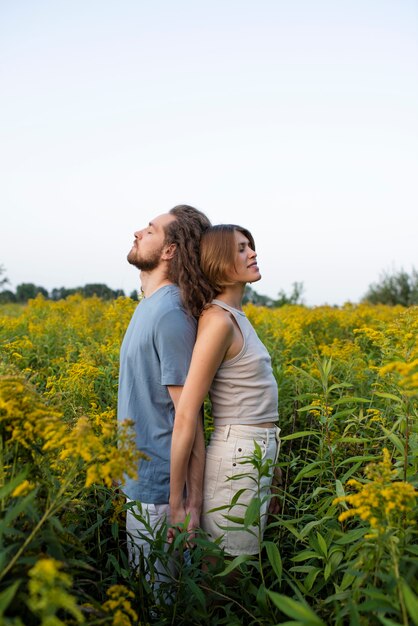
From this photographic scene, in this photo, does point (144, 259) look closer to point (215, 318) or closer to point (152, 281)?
point (152, 281)

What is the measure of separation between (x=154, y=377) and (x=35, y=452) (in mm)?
1057

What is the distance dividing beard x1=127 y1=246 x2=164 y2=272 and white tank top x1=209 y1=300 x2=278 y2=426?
50 centimetres

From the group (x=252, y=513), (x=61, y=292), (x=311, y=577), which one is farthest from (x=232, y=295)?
(x=61, y=292)

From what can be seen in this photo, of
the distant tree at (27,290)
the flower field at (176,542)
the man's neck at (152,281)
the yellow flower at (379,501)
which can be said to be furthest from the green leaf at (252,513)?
the distant tree at (27,290)

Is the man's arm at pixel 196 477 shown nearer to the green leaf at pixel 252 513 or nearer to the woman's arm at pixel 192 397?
the woman's arm at pixel 192 397

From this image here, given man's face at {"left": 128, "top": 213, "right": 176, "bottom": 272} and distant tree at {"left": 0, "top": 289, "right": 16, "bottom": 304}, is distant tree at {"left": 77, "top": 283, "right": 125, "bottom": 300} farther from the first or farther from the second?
man's face at {"left": 128, "top": 213, "right": 176, "bottom": 272}

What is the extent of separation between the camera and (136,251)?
2758mm

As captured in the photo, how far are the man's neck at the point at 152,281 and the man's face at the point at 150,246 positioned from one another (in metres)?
0.03

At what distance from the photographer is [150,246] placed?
2.74 metres

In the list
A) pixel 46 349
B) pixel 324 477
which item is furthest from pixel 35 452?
pixel 46 349

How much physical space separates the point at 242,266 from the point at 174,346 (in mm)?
451

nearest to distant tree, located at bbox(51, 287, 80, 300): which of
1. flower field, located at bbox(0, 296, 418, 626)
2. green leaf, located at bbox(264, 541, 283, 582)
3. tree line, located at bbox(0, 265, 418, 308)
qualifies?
tree line, located at bbox(0, 265, 418, 308)

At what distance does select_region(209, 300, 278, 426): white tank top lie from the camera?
2.39 m

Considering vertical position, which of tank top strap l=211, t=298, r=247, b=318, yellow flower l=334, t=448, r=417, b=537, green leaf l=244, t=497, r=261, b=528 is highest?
tank top strap l=211, t=298, r=247, b=318
